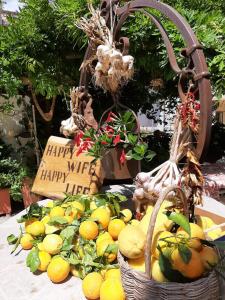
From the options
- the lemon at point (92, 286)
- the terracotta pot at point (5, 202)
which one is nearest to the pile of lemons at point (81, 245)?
the lemon at point (92, 286)

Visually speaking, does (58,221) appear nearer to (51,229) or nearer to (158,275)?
(51,229)

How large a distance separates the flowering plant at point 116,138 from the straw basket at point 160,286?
0.63m

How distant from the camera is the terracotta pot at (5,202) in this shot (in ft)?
13.1

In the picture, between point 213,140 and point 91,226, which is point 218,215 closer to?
point 91,226

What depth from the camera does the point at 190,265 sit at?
102cm

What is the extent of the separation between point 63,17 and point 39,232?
1768mm

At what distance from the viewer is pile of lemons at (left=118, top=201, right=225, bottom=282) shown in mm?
1021

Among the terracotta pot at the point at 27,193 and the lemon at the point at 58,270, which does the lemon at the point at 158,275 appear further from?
the terracotta pot at the point at 27,193

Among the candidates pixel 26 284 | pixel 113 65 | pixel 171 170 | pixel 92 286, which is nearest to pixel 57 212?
pixel 26 284

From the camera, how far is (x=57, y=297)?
1.29 meters

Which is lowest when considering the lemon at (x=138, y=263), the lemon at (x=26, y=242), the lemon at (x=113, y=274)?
the lemon at (x=26, y=242)

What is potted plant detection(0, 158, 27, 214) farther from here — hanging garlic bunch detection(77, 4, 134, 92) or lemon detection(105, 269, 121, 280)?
lemon detection(105, 269, 121, 280)

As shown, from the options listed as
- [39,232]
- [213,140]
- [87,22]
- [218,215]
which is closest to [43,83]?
[87,22]

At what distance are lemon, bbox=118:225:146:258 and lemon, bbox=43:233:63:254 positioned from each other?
18.8 inches
